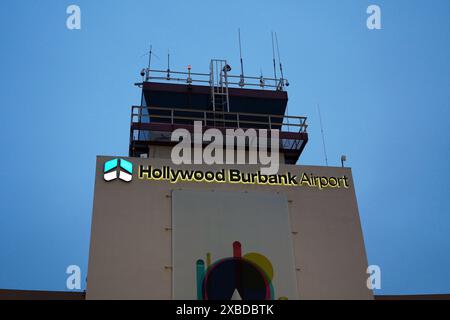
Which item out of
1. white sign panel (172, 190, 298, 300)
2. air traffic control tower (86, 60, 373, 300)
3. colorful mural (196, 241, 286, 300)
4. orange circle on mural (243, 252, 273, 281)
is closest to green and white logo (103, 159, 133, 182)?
air traffic control tower (86, 60, 373, 300)

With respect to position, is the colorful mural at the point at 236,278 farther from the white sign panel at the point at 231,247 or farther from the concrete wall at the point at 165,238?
the concrete wall at the point at 165,238

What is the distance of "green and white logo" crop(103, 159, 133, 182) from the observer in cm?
2122

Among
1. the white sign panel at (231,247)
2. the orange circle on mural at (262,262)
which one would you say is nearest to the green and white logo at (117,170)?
the white sign panel at (231,247)

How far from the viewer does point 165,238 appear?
67.1ft

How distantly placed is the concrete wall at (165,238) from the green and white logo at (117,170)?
7.9 inches

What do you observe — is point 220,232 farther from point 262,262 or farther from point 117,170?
point 117,170

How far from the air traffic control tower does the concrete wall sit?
39mm

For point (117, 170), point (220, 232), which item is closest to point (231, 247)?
point (220, 232)

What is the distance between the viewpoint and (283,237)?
2123cm

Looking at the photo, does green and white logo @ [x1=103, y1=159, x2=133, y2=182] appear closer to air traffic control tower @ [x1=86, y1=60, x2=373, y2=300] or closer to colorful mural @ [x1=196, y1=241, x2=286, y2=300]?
air traffic control tower @ [x1=86, y1=60, x2=373, y2=300]

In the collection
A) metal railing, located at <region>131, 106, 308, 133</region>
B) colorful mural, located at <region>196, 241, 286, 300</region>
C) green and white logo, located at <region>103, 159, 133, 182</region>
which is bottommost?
colorful mural, located at <region>196, 241, 286, 300</region>

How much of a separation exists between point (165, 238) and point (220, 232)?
219 cm
